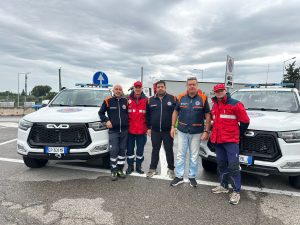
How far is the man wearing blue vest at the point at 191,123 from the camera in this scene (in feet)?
15.3

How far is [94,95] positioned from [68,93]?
0.68 m

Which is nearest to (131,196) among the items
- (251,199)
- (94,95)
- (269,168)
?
(251,199)

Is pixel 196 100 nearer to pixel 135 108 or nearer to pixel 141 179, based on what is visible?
pixel 135 108

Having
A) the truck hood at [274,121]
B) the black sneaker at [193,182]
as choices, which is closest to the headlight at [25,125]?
the black sneaker at [193,182]

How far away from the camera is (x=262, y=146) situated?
4.34 meters

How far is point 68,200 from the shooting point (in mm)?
4098

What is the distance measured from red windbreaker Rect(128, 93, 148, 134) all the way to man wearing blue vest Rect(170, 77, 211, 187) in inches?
25.5

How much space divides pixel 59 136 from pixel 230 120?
2.98 m

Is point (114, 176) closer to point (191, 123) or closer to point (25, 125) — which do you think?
point (191, 123)

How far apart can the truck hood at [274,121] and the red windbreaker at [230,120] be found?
334 millimetres

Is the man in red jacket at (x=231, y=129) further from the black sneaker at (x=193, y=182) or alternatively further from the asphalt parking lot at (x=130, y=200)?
the black sneaker at (x=193, y=182)

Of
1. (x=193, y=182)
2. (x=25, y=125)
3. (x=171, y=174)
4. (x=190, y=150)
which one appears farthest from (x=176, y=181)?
(x=25, y=125)

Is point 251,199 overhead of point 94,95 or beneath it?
beneath

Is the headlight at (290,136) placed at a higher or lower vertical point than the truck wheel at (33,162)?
higher
